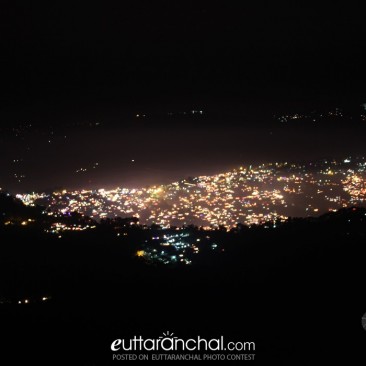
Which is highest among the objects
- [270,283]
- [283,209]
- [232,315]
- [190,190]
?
[190,190]

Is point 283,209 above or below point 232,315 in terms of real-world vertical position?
above

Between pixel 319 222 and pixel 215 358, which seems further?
pixel 319 222

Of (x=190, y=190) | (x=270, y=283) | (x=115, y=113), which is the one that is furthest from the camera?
(x=115, y=113)

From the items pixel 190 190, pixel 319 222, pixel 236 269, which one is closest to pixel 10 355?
pixel 236 269

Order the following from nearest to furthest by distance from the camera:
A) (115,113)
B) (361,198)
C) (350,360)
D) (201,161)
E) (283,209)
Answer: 1. (350,360)
2. (283,209)
3. (361,198)
4. (201,161)
5. (115,113)

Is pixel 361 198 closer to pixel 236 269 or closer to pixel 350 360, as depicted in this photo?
pixel 236 269

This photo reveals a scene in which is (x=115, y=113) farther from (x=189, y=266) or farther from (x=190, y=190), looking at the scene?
(x=189, y=266)
